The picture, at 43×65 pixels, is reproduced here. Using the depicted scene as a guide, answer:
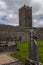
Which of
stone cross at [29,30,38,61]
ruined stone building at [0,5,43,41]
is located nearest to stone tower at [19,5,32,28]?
ruined stone building at [0,5,43,41]

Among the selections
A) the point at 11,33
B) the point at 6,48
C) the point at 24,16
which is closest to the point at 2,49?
the point at 6,48

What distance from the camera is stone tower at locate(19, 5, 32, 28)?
1992 inches

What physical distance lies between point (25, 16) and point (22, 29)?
41.3 ft

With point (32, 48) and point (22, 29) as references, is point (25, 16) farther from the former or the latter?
point (32, 48)

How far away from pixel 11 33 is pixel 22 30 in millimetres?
3633

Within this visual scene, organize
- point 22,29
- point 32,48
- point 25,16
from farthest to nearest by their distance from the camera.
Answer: point 25,16
point 22,29
point 32,48

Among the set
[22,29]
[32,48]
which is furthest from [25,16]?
[32,48]

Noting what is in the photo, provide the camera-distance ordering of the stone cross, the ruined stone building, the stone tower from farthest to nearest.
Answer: the stone tower
the ruined stone building
the stone cross

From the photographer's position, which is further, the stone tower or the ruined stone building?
the stone tower

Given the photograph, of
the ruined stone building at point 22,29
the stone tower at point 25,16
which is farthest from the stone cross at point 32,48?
the stone tower at point 25,16

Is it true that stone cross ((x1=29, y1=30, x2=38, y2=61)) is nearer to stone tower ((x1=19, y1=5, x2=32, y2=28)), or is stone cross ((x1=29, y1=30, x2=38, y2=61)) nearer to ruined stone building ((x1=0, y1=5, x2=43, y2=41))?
ruined stone building ((x1=0, y1=5, x2=43, y2=41))

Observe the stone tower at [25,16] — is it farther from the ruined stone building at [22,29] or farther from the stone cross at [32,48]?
the stone cross at [32,48]

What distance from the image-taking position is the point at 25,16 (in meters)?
50.7

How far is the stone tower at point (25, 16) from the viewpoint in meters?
50.6
